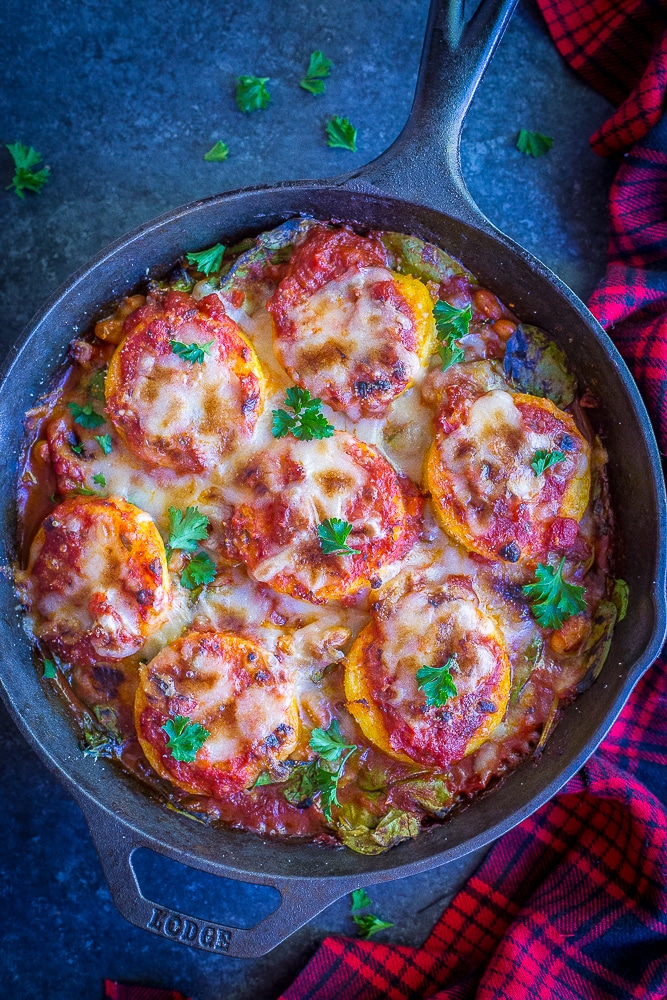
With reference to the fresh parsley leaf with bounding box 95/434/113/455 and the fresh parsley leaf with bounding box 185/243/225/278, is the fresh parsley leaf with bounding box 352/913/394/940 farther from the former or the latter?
the fresh parsley leaf with bounding box 185/243/225/278

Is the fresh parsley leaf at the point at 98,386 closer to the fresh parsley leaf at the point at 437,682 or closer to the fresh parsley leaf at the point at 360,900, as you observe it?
the fresh parsley leaf at the point at 437,682

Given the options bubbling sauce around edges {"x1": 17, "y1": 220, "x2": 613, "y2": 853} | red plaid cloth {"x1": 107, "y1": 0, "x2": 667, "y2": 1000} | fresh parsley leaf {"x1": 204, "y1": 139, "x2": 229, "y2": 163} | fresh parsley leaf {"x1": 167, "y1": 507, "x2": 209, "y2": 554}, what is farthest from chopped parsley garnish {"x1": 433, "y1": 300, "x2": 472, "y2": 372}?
fresh parsley leaf {"x1": 204, "y1": 139, "x2": 229, "y2": 163}

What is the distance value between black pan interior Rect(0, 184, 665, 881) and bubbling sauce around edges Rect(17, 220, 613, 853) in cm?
6

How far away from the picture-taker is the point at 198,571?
326 cm

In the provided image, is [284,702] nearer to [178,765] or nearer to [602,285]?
[178,765]

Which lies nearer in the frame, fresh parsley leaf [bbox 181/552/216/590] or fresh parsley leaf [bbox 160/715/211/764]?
fresh parsley leaf [bbox 160/715/211/764]

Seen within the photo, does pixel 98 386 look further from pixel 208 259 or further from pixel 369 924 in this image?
pixel 369 924

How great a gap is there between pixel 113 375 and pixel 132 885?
6.10 feet

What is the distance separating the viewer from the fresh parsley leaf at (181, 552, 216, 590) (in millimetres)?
3260

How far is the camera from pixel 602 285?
373cm

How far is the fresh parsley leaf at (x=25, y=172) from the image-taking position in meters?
3.74

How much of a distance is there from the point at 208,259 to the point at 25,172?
102 cm

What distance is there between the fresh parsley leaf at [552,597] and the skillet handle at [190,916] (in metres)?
1.20

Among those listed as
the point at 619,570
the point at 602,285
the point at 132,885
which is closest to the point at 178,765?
the point at 132,885
